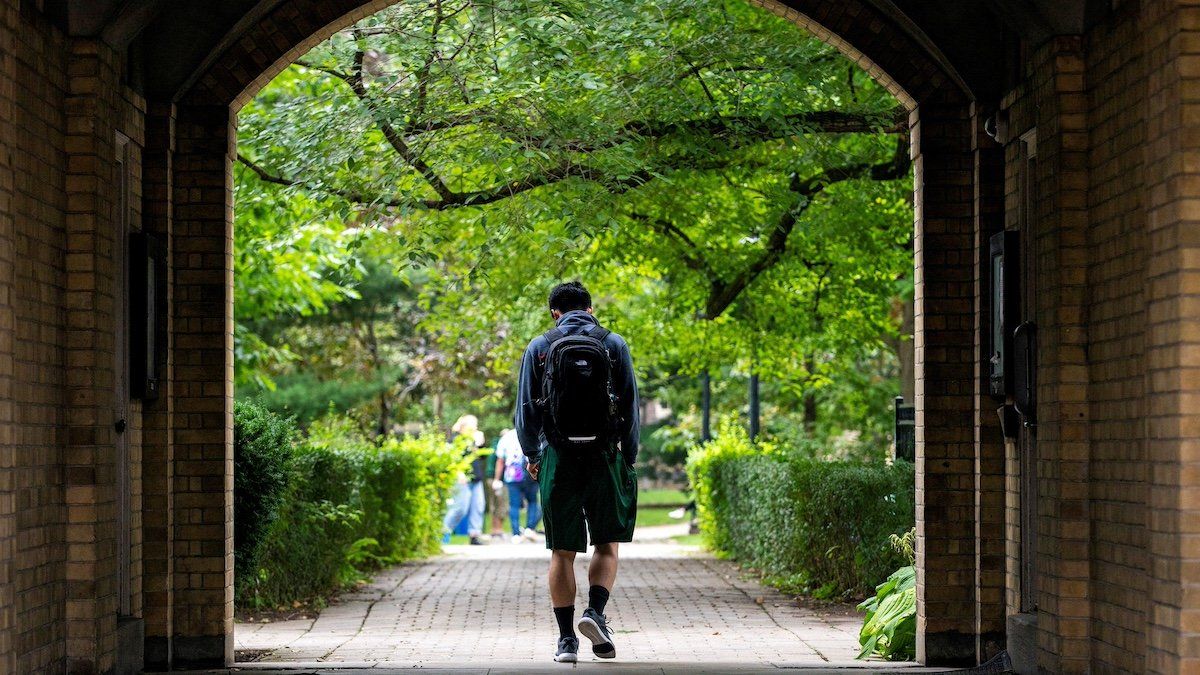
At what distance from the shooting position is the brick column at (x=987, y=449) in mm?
7750

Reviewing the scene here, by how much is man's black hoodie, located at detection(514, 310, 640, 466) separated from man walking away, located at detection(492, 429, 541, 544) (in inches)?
501

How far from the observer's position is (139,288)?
7422 millimetres

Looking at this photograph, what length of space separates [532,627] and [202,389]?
10.9 ft

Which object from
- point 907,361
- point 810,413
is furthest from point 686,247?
point 810,413

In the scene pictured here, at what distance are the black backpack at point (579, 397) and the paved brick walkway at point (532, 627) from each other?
1163mm

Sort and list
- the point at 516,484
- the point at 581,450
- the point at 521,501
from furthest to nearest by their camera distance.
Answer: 1. the point at 521,501
2. the point at 516,484
3. the point at 581,450

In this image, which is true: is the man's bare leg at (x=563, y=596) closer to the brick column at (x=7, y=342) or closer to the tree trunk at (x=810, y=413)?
the brick column at (x=7, y=342)

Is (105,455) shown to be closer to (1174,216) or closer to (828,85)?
(1174,216)

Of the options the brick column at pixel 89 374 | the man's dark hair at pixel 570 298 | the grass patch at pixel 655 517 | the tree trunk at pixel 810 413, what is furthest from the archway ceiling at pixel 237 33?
the grass patch at pixel 655 517

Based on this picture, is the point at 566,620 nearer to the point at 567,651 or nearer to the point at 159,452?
the point at 567,651

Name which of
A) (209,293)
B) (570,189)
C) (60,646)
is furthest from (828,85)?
(60,646)

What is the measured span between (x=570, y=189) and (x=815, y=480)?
3342 mm

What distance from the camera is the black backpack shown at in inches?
302

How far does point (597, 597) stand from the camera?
784cm
